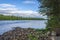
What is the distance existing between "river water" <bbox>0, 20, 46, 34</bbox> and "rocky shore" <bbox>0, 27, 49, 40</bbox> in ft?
0.35

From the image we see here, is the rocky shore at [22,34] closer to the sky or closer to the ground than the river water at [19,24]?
closer to the ground

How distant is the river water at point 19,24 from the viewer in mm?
4193

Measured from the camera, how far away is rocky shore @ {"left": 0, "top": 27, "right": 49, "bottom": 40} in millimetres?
4339

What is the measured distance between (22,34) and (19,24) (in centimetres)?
33

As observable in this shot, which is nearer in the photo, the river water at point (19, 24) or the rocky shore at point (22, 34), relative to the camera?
the river water at point (19, 24)

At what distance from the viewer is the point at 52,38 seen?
411 cm

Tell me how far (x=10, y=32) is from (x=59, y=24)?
57.7 inches

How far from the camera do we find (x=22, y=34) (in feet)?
14.6

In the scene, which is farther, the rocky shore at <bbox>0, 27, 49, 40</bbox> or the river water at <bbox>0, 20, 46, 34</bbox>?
the rocky shore at <bbox>0, 27, 49, 40</bbox>

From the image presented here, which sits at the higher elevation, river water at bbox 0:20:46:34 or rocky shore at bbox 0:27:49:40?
river water at bbox 0:20:46:34

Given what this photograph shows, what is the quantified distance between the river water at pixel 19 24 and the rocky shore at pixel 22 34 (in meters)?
0.11

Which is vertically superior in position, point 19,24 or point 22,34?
point 19,24

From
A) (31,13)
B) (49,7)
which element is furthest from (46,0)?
(31,13)

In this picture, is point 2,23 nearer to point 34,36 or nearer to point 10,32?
point 10,32
